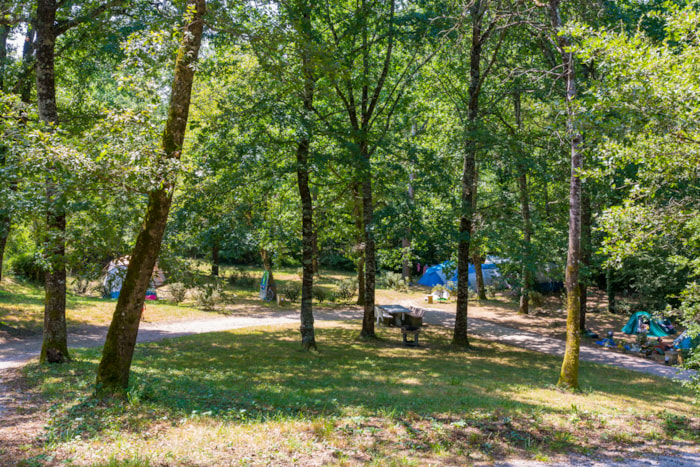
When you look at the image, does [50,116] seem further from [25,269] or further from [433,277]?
[433,277]

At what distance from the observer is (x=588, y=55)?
23.1ft

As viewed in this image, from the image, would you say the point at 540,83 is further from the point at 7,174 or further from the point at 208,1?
the point at 7,174

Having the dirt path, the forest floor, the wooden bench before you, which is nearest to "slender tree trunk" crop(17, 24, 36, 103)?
the dirt path

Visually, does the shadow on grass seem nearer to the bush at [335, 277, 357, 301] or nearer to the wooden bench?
the wooden bench

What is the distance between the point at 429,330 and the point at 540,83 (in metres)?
9.50

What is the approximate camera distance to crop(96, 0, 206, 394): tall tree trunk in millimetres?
6773

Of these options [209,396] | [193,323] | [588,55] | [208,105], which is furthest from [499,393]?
[208,105]

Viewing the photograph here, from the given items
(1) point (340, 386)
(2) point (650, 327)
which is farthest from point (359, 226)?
(1) point (340, 386)

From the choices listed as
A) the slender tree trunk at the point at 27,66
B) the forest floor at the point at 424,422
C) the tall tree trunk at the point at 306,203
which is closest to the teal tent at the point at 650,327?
the forest floor at the point at 424,422

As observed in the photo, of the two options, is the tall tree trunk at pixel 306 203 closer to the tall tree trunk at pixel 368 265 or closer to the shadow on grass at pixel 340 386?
the shadow on grass at pixel 340 386

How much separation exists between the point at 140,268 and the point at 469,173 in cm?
1054

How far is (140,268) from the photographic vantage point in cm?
680

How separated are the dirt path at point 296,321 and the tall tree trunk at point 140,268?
4.55 m

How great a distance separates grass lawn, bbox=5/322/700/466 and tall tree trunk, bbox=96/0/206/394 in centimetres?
35
